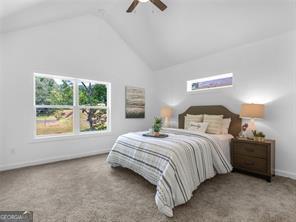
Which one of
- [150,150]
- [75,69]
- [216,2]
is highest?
[216,2]

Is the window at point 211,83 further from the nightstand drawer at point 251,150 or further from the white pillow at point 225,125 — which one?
the nightstand drawer at point 251,150

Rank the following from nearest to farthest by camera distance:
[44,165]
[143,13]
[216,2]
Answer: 1. [216,2]
2. [44,165]
3. [143,13]

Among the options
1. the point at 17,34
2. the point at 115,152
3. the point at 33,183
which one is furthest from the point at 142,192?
the point at 17,34

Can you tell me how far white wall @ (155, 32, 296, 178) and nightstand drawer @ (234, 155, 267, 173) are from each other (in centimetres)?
54

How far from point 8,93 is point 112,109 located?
2.30 meters

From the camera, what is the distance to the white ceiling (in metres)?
2.68

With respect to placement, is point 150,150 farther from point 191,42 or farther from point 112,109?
point 191,42

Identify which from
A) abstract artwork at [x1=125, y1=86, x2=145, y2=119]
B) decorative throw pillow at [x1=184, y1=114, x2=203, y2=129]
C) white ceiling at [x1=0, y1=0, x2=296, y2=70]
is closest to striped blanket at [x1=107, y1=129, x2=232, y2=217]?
decorative throw pillow at [x1=184, y1=114, x2=203, y2=129]

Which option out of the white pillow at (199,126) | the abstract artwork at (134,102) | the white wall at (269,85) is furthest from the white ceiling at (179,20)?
the white pillow at (199,126)

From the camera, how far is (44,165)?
3375 mm

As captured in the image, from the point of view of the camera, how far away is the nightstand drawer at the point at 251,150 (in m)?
2.70

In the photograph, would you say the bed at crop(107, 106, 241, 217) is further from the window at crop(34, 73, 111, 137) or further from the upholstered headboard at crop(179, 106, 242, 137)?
the window at crop(34, 73, 111, 137)

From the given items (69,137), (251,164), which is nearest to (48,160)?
(69,137)

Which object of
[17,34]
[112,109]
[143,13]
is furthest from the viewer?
[112,109]
